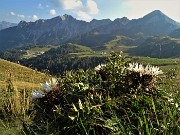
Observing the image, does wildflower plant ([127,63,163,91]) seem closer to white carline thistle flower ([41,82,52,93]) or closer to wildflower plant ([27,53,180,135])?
wildflower plant ([27,53,180,135])

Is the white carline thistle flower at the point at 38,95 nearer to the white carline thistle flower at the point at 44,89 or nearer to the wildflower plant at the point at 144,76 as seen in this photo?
the white carline thistle flower at the point at 44,89

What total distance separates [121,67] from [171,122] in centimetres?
115

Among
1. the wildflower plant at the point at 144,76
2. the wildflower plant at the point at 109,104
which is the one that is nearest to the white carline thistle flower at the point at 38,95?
the wildflower plant at the point at 109,104

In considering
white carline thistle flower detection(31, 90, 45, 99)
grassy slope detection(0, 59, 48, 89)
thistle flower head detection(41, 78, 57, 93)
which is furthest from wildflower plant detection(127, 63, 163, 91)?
grassy slope detection(0, 59, 48, 89)

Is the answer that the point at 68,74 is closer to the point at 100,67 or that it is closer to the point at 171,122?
the point at 100,67

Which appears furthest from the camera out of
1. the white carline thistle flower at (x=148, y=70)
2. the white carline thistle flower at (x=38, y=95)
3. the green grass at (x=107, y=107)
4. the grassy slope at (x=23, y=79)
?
the grassy slope at (x=23, y=79)

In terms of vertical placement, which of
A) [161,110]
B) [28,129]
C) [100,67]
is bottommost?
[28,129]

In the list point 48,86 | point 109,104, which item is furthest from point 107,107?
point 48,86

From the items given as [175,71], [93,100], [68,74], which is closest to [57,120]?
[93,100]

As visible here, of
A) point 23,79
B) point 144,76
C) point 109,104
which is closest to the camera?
point 109,104

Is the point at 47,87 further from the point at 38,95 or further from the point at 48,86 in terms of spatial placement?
the point at 38,95

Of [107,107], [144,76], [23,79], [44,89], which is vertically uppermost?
[144,76]

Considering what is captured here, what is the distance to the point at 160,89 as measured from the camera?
367 centimetres

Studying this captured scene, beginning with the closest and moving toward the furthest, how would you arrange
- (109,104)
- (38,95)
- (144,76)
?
1. (109,104)
2. (144,76)
3. (38,95)
